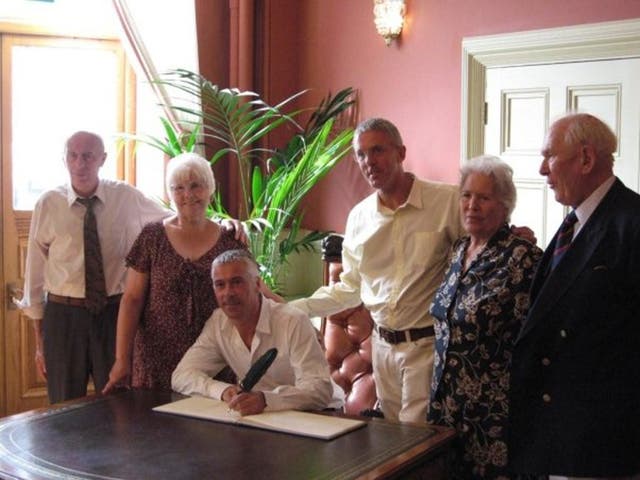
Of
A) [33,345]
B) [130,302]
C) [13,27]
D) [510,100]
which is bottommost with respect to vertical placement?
[33,345]

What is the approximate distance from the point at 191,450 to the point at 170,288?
85 centimetres

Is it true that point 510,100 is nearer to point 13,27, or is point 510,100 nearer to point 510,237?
point 510,237

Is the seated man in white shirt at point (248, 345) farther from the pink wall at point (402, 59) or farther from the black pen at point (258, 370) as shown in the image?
the pink wall at point (402, 59)

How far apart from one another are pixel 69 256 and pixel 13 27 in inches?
73.6

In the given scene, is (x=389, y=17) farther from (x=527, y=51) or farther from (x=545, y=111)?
(x=545, y=111)

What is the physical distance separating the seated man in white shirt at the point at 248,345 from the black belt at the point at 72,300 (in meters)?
0.70

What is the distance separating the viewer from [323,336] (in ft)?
12.1

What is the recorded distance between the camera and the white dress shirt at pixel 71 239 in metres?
3.45

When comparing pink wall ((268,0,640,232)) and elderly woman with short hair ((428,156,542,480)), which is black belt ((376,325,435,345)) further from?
pink wall ((268,0,640,232))

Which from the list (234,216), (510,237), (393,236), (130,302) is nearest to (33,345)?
(234,216)

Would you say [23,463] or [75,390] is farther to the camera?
[75,390]

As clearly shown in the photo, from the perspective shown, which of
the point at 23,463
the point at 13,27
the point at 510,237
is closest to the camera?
the point at 23,463

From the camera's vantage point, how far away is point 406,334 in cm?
281

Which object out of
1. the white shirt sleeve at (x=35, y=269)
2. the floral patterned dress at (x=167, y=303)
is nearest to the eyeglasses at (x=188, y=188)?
the floral patterned dress at (x=167, y=303)
